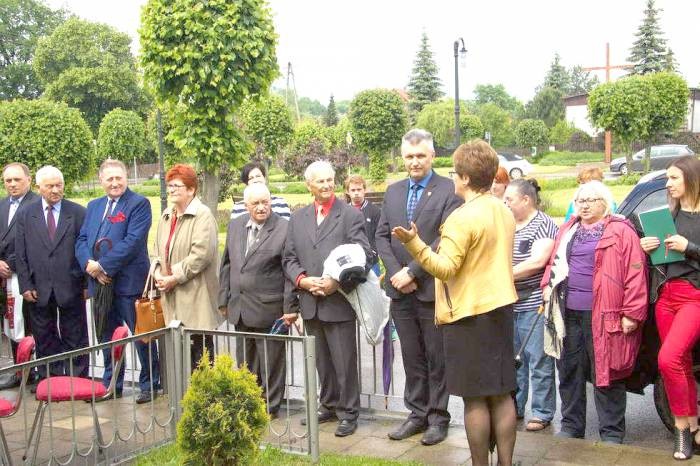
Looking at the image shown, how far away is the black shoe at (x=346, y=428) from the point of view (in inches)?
241

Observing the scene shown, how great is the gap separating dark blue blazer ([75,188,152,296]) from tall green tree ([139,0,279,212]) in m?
6.17

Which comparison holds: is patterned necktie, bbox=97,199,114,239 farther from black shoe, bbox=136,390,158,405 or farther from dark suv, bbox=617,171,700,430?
dark suv, bbox=617,171,700,430

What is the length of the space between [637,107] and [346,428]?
1385 inches

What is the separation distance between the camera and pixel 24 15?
249 feet

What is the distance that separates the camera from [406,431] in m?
5.97

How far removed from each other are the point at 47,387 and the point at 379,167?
1377 inches

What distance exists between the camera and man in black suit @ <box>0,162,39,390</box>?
→ 8211 mm

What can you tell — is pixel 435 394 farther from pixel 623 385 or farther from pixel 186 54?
pixel 186 54

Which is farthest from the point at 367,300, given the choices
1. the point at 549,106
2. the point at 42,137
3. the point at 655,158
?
the point at 549,106

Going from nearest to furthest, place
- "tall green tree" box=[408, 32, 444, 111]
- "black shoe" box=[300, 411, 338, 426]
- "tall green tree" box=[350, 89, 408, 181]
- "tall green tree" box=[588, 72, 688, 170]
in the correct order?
"black shoe" box=[300, 411, 338, 426] → "tall green tree" box=[588, 72, 688, 170] → "tall green tree" box=[350, 89, 408, 181] → "tall green tree" box=[408, 32, 444, 111]

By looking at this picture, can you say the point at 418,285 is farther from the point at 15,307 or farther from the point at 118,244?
the point at 15,307

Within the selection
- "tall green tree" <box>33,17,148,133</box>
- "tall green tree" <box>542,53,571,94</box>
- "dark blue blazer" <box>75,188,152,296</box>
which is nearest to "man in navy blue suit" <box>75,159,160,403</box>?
"dark blue blazer" <box>75,188,152,296</box>

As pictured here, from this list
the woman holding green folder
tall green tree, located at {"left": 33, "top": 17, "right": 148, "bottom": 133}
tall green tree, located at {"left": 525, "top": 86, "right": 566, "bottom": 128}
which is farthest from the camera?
tall green tree, located at {"left": 525, "top": 86, "right": 566, "bottom": 128}

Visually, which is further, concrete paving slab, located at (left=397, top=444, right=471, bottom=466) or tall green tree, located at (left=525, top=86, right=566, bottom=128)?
tall green tree, located at (left=525, top=86, right=566, bottom=128)
